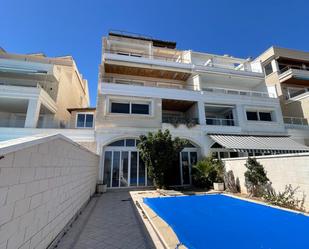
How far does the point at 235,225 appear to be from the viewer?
752 centimetres

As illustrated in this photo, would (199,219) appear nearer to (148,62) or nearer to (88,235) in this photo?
(88,235)

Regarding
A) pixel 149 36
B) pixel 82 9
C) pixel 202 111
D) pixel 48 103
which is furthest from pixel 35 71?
pixel 202 111

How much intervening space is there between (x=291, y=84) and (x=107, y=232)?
37.5 metres

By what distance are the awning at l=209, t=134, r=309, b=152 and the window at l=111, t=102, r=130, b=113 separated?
419 inches

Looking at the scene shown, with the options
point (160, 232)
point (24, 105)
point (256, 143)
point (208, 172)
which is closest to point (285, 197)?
point (208, 172)

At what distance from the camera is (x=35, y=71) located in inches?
858

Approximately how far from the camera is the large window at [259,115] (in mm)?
23969

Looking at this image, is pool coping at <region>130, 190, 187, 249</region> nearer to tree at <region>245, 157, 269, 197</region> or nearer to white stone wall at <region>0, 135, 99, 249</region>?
white stone wall at <region>0, 135, 99, 249</region>

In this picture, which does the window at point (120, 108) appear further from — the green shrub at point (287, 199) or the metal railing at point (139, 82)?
the green shrub at point (287, 199)

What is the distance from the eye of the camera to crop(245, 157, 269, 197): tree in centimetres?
1173

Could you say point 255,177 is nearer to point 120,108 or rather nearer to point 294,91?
point 120,108

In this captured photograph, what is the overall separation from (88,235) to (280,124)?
27.1m

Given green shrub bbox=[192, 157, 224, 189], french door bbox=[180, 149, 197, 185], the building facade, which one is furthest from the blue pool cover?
the building facade

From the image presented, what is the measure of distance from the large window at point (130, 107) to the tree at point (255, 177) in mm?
12193
